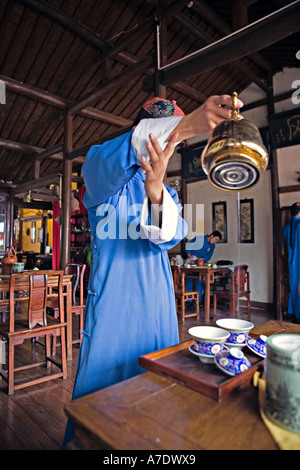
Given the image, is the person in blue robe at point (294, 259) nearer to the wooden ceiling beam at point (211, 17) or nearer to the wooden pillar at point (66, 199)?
the wooden ceiling beam at point (211, 17)

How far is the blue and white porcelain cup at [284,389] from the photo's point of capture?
0.60 meters

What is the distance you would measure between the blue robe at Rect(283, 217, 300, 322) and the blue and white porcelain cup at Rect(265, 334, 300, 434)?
5.20 m

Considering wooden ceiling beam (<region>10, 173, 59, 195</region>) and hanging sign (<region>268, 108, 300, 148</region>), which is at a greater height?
hanging sign (<region>268, 108, 300, 148</region>)

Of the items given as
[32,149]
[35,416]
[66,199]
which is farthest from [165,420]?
[32,149]

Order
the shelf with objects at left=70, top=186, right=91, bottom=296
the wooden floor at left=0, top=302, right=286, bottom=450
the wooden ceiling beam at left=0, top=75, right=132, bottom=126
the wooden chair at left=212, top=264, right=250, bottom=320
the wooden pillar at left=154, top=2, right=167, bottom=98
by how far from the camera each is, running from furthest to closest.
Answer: the shelf with objects at left=70, top=186, right=91, bottom=296 < the wooden chair at left=212, top=264, right=250, bottom=320 < the wooden ceiling beam at left=0, top=75, right=132, bottom=126 < the wooden pillar at left=154, top=2, right=167, bottom=98 < the wooden floor at left=0, top=302, right=286, bottom=450

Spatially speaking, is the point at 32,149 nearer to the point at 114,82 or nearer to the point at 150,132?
the point at 114,82

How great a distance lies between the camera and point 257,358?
93 centimetres

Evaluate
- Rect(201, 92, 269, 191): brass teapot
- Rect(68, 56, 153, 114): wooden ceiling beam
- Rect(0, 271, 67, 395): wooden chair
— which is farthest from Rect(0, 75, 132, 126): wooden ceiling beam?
Rect(201, 92, 269, 191): brass teapot

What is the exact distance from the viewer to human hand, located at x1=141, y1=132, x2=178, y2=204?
33.3 inches

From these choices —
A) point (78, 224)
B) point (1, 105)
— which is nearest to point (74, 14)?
point (1, 105)

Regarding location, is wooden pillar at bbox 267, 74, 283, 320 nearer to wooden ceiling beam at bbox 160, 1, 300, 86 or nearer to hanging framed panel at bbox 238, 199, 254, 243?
hanging framed panel at bbox 238, 199, 254, 243

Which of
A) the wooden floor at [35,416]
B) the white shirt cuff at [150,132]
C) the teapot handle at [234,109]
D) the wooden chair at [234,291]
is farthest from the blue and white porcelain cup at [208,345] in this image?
the wooden chair at [234,291]

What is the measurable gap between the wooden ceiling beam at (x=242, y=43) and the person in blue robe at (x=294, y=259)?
3.10 m

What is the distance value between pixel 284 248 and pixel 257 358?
17.2ft
